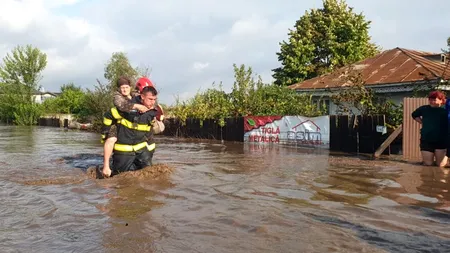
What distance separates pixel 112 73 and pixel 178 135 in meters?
21.2

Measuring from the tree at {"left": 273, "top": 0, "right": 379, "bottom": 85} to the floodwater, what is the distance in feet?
82.3

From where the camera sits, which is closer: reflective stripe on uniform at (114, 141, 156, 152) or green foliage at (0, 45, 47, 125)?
reflective stripe on uniform at (114, 141, 156, 152)

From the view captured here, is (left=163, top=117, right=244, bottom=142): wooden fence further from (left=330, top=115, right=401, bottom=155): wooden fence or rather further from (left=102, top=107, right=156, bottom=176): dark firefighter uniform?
(left=102, top=107, right=156, bottom=176): dark firefighter uniform

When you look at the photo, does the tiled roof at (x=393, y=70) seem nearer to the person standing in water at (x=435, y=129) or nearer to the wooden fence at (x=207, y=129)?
the wooden fence at (x=207, y=129)

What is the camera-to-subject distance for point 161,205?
5.97 meters

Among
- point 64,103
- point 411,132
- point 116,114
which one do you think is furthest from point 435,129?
point 64,103

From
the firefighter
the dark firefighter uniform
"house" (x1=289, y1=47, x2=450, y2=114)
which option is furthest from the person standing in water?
the dark firefighter uniform

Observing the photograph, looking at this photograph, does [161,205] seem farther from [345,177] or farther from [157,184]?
[345,177]

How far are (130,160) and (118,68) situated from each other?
124 feet

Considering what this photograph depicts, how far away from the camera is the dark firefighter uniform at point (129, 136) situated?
25.1ft

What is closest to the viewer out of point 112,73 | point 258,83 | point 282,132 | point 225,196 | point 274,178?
point 225,196

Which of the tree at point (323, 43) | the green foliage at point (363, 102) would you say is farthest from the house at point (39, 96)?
the green foliage at point (363, 102)

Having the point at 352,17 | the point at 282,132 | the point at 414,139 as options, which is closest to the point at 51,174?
the point at 414,139

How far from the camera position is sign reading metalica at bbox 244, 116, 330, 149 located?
675 inches
